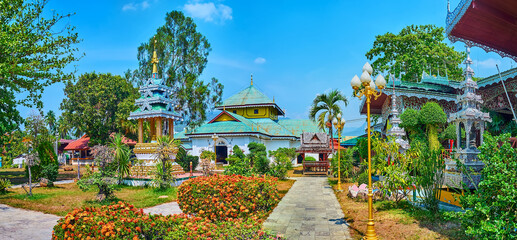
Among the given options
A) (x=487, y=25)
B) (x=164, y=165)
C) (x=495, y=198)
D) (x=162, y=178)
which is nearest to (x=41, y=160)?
(x=164, y=165)

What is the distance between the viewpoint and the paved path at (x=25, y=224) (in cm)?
718

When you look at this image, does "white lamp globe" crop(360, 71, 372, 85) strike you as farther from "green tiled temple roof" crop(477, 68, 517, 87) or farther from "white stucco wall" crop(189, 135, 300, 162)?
"white stucco wall" crop(189, 135, 300, 162)

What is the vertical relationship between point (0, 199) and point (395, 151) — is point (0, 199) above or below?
below

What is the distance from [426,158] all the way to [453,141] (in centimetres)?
1157

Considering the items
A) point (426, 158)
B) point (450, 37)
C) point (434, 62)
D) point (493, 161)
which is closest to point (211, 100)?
point (434, 62)

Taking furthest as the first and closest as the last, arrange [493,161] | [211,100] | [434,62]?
1. [211,100]
2. [434,62]
3. [493,161]

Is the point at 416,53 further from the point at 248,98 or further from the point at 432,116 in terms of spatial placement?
the point at 248,98

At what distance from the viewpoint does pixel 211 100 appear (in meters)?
33.9

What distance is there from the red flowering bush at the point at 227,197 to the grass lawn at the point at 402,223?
89.1 inches

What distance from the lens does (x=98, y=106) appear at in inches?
1367

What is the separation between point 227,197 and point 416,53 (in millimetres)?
26485

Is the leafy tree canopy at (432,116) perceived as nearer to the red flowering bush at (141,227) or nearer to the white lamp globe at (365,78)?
the white lamp globe at (365,78)

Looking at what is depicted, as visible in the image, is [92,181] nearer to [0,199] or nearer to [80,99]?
[0,199]

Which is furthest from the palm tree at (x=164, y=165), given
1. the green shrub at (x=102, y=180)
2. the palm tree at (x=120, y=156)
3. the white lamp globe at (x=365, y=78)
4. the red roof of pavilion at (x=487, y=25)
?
the red roof of pavilion at (x=487, y=25)
